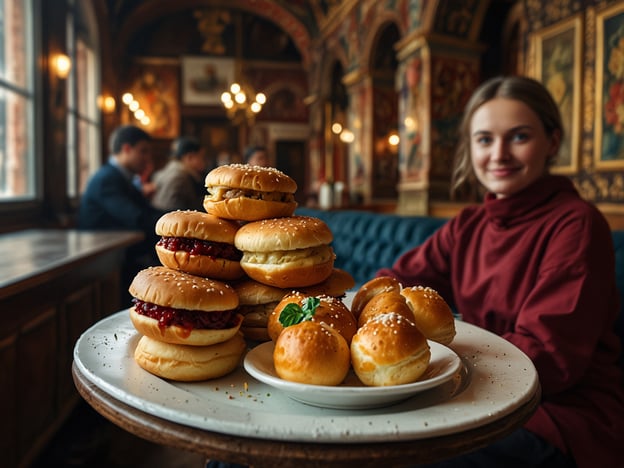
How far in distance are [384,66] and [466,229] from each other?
8.39 m

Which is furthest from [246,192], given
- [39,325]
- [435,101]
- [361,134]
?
[361,134]

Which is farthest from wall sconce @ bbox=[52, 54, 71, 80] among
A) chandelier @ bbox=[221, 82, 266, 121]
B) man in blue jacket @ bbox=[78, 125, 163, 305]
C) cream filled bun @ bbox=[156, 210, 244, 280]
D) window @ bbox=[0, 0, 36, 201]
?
cream filled bun @ bbox=[156, 210, 244, 280]

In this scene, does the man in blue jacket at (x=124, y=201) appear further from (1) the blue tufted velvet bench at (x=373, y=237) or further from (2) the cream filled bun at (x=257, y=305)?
(2) the cream filled bun at (x=257, y=305)

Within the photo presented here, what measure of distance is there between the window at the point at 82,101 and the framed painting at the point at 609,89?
281 inches

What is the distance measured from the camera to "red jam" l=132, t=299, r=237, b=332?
3.00 ft

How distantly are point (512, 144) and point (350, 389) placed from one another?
121cm

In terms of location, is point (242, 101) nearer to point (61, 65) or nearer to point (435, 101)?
point (61, 65)

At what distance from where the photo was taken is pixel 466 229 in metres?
1.89

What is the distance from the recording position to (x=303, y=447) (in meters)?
0.68

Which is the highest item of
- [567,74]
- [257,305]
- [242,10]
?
[242,10]

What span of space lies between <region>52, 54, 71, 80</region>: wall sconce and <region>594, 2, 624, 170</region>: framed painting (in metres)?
5.85

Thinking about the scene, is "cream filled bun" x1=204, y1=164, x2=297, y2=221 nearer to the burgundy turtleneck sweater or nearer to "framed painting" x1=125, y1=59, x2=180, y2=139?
the burgundy turtleneck sweater

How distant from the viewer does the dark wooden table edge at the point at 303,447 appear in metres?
0.67

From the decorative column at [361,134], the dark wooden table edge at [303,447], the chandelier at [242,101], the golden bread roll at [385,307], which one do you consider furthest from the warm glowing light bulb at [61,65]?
the dark wooden table edge at [303,447]
